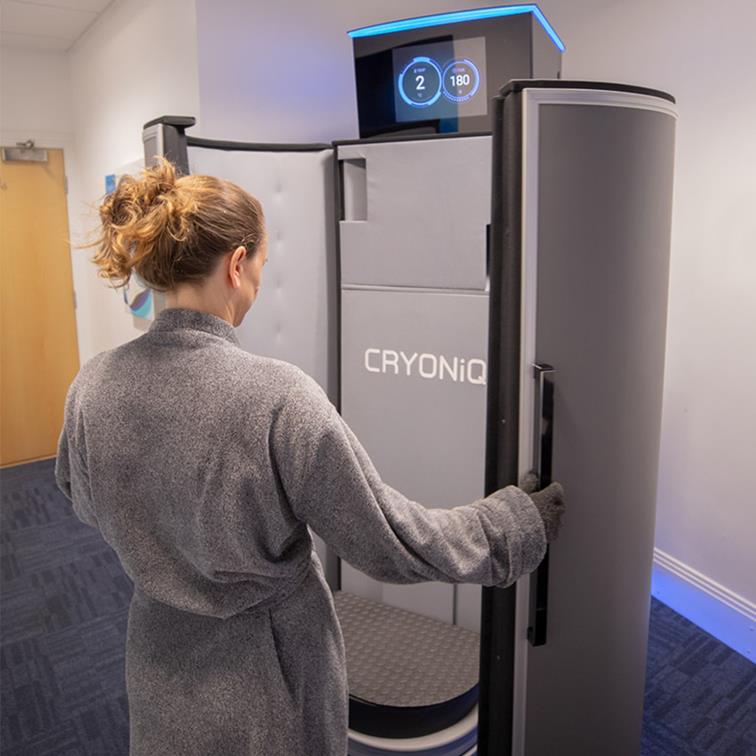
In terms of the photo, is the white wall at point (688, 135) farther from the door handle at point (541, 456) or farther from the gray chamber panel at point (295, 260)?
the door handle at point (541, 456)

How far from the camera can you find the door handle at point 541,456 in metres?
1.08

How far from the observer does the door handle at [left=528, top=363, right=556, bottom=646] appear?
1083 millimetres

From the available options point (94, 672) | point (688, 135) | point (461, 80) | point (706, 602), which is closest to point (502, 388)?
point (461, 80)

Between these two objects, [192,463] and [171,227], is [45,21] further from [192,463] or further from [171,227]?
[192,463]

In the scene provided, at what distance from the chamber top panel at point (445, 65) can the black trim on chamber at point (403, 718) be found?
1.41 meters

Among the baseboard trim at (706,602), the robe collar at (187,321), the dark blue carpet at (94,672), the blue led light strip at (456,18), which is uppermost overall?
Result: the blue led light strip at (456,18)

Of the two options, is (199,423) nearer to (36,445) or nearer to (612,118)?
(612,118)

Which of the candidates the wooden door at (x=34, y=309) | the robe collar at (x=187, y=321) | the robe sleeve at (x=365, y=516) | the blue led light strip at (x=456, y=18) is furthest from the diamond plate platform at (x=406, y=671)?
the wooden door at (x=34, y=309)

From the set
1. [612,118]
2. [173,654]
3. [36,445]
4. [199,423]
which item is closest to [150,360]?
[199,423]

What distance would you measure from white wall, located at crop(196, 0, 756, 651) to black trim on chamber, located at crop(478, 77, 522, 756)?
4.64ft

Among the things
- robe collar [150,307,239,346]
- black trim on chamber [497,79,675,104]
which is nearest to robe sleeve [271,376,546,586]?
robe collar [150,307,239,346]

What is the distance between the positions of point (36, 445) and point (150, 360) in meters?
3.91

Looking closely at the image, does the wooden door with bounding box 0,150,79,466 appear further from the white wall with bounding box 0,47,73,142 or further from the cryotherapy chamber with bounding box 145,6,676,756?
the cryotherapy chamber with bounding box 145,6,676,756

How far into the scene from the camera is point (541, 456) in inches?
43.5
